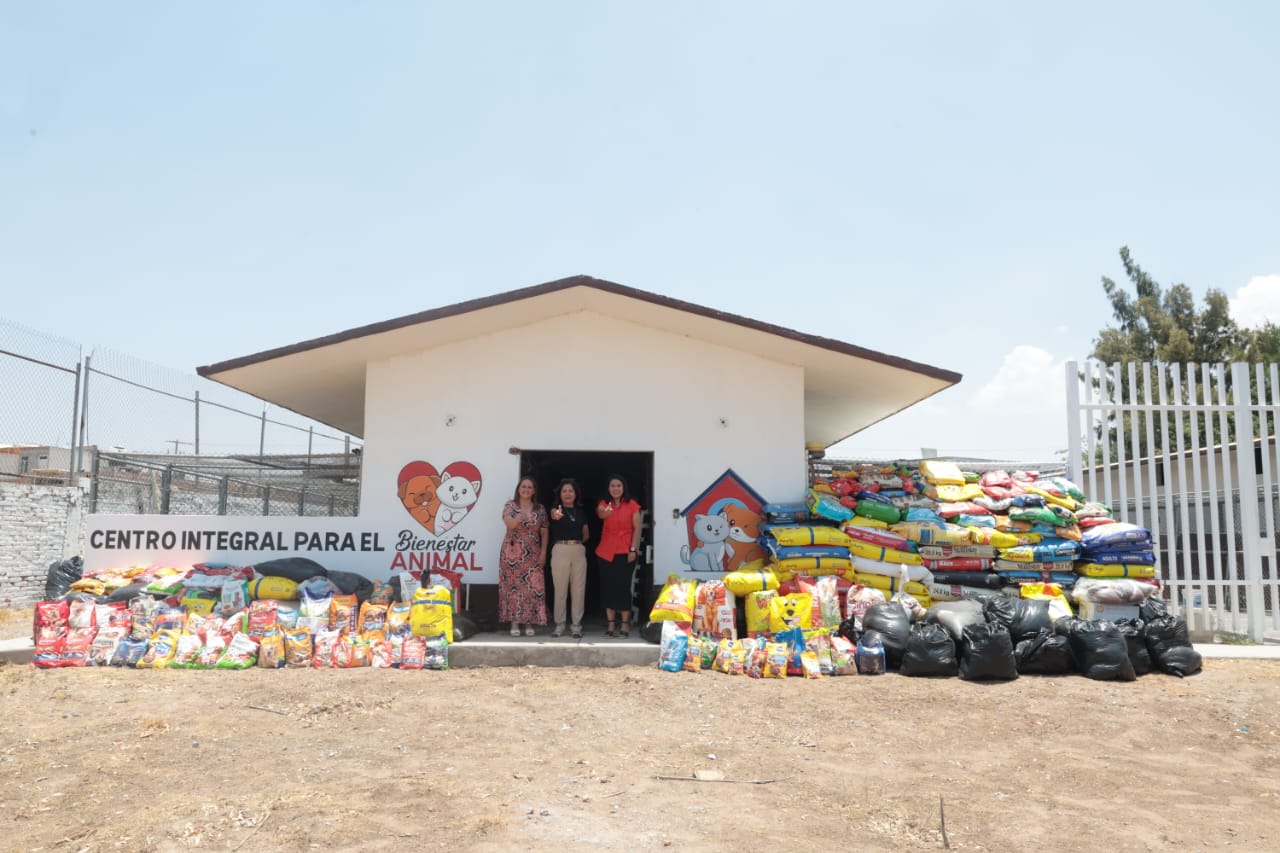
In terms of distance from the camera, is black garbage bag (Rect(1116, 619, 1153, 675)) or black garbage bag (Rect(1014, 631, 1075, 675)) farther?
black garbage bag (Rect(1116, 619, 1153, 675))

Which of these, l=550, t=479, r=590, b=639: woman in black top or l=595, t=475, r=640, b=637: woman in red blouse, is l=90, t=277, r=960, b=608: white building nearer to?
l=595, t=475, r=640, b=637: woman in red blouse

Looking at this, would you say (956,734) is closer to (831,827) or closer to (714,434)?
(831,827)

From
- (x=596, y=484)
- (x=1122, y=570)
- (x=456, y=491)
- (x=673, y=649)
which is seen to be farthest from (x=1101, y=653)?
(x=596, y=484)

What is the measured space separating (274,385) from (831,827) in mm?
9532

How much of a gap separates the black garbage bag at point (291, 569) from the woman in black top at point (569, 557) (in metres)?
2.70

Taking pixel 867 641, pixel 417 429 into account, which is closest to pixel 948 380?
pixel 867 641

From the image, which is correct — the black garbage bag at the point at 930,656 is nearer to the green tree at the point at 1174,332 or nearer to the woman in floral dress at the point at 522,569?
the woman in floral dress at the point at 522,569

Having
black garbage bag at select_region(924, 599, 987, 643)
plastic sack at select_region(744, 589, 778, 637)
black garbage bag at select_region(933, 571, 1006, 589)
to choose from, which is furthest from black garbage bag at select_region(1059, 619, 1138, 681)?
plastic sack at select_region(744, 589, 778, 637)

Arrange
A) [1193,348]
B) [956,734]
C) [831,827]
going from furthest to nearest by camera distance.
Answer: [1193,348]
[956,734]
[831,827]

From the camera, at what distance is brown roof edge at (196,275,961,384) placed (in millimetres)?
9391

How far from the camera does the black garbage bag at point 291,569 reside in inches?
366

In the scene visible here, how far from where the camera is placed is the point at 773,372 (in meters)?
10.6

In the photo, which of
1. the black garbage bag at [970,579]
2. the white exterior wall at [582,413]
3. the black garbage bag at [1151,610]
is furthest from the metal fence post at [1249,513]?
the white exterior wall at [582,413]

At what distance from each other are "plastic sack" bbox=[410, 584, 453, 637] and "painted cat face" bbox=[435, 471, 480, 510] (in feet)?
5.74
